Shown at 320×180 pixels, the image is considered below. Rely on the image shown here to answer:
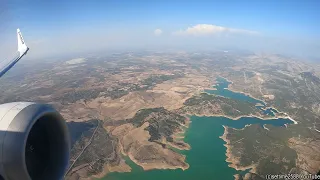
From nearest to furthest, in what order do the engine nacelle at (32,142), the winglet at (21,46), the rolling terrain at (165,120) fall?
the engine nacelle at (32,142)
the winglet at (21,46)
the rolling terrain at (165,120)

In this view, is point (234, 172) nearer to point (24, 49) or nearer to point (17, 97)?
point (24, 49)

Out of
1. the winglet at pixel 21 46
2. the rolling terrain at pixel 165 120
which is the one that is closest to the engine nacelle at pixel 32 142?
the winglet at pixel 21 46

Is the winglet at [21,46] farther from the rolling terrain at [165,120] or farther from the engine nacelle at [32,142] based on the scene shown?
the rolling terrain at [165,120]

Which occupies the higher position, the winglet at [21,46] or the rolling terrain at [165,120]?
the winglet at [21,46]

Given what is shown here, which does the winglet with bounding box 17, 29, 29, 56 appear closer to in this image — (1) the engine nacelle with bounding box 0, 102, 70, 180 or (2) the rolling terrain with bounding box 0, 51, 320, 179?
(1) the engine nacelle with bounding box 0, 102, 70, 180

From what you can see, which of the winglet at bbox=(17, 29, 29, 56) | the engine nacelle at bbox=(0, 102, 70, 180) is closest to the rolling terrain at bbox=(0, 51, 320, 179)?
Result: the winglet at bbox=(17, 29, 29, 56)

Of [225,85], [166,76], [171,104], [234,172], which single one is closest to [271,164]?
[234,172]

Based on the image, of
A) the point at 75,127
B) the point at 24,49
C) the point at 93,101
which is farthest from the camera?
the point at 93,101

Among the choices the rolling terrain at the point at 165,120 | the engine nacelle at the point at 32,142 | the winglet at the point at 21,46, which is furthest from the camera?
the rolling terrain at the point at 165,120

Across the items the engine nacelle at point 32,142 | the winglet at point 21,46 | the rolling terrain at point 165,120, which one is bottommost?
the rolling terrain at point 165,120

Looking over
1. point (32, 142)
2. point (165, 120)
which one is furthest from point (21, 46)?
point (165, 120)
